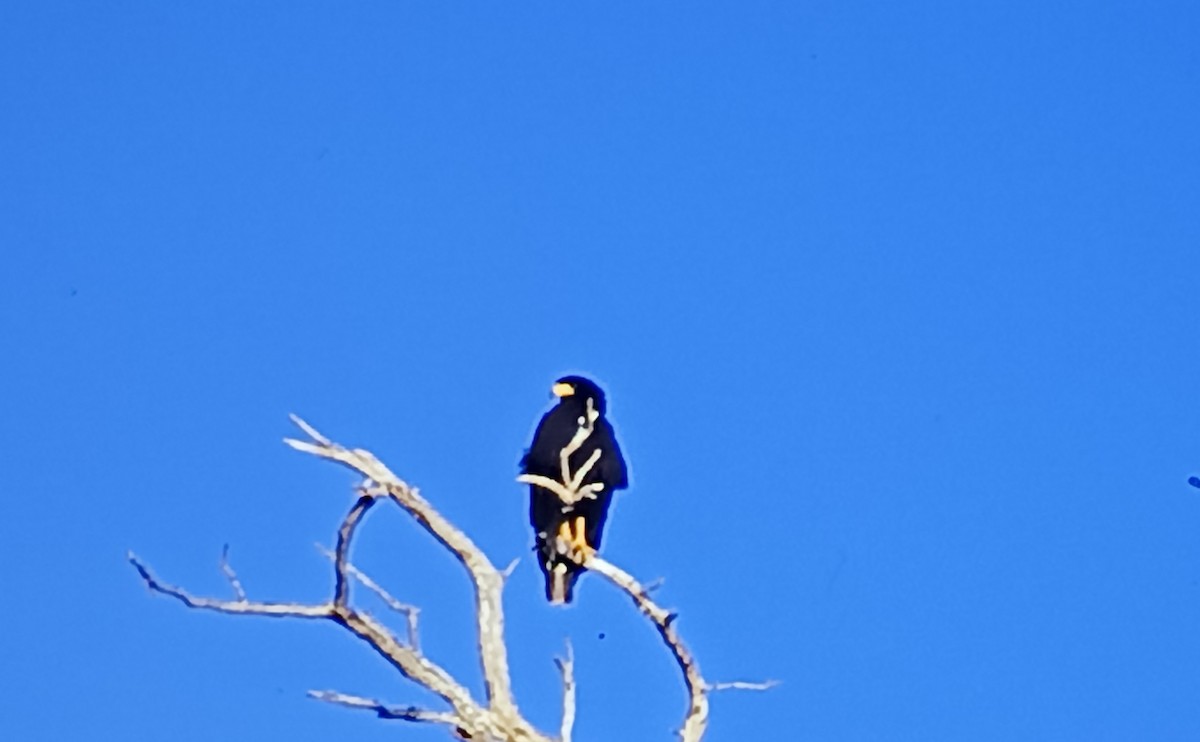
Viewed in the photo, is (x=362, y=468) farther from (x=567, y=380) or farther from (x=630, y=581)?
(x=567, y=380)

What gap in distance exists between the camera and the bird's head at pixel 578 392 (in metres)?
8.80

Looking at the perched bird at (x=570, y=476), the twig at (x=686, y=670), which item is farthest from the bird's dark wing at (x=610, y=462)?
the twig at (x=686, y=670)

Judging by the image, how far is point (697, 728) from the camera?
5.52 metres

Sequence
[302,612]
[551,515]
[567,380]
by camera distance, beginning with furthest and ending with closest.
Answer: [567,380], [551,515], [302,612]

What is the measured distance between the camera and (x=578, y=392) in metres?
8.82

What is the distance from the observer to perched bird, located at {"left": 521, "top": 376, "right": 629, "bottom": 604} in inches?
311

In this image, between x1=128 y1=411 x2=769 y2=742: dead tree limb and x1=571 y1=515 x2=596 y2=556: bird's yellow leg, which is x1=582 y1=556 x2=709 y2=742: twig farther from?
x1=571 y1=515 x2=596 y2=556: bird's yellow leg

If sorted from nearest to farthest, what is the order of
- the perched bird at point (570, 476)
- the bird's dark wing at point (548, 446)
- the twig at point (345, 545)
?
1. the twig at point (345, 545)
2. the perched bird at point (570, 476)
3. the bird's dark wing at point (548, 446)

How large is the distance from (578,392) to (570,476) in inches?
37.9

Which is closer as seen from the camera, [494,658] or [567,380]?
[494,658]

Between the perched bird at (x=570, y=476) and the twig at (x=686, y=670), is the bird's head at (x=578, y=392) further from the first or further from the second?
the twig at (x=686, y=670)

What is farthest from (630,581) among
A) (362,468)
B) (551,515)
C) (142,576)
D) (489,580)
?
(551,515)

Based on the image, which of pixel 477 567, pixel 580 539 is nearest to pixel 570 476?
pixel 580 539

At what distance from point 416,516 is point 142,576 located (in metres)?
0.78
